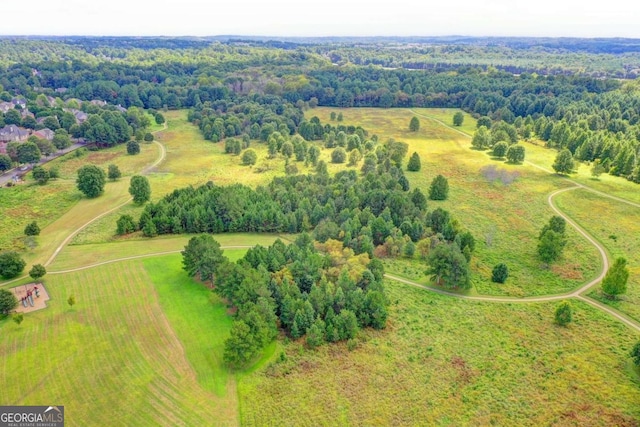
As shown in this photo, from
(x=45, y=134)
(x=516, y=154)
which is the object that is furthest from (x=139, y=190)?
(x=516, y=154)

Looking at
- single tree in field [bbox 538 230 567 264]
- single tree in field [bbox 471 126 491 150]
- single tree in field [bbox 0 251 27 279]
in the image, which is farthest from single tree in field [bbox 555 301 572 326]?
single tree in field [bbox 471 126 491 150]

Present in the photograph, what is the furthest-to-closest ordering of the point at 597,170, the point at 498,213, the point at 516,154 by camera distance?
the point at 516,154 → the point at 597,170 → the point at 498,213

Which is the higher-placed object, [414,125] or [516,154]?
[414,125]

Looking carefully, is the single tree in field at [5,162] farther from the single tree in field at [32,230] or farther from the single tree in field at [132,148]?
the single tree in field at [32,230]

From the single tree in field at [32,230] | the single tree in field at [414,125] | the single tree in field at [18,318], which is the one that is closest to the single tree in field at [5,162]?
the single tree in field at [32,230]

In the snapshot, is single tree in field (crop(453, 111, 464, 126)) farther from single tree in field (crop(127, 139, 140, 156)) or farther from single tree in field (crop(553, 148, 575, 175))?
single tree in field (crop(127, 139, 140, 156))

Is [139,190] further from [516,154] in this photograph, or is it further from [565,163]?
[565,163]
